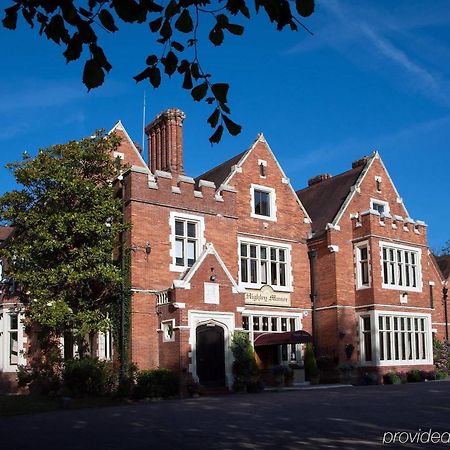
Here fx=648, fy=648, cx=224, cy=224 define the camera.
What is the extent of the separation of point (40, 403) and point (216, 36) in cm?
1653

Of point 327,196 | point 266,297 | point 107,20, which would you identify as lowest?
point 266,297

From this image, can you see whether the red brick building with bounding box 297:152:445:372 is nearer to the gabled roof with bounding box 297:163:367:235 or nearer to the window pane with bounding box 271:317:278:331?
the gabled roof with bounding box 297:163:367:235

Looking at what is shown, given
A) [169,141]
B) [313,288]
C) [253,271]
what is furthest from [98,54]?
[313,288]

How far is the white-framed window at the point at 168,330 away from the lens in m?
22.4

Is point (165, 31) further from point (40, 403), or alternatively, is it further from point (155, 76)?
point (40, 403)

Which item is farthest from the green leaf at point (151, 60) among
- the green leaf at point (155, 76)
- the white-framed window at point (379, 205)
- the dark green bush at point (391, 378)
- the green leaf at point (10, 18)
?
the white-framed window at point (379, 205)

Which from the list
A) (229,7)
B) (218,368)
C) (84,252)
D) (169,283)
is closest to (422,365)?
(218,368)

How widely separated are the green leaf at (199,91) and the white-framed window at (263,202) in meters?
22.4

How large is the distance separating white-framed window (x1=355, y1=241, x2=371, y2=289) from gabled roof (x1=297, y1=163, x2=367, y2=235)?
1907 mm

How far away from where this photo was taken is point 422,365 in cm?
3027

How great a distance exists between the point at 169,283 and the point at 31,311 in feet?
16.3

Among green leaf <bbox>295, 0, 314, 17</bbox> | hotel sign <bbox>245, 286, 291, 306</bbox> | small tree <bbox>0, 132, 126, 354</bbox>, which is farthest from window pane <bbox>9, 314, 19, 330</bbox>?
green leaf <bbox>295, 0, 314, 17</bbox>

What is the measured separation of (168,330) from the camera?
22891 mm

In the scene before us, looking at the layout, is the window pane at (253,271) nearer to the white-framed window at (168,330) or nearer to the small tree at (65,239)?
the white-framed window at (168,330)
